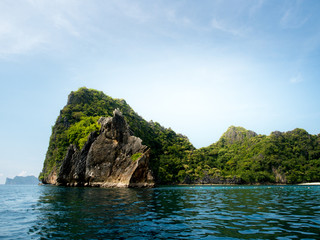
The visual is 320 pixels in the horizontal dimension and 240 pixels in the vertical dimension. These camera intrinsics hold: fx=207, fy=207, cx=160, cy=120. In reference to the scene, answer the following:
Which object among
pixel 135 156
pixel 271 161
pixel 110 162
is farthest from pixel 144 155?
pixel 271 161

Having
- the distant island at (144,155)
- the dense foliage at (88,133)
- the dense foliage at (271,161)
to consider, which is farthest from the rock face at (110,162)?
the dense foliage at (271,161)

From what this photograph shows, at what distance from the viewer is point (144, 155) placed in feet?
223

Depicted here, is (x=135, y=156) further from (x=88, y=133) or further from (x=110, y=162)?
(x=88, y=133)

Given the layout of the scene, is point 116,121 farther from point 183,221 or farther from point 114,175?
point 183,221

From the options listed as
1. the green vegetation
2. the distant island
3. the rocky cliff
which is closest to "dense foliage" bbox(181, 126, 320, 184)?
the distant island

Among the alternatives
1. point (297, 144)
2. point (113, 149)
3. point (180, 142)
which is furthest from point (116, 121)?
point (297, 144)

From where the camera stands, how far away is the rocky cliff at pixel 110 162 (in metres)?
65.4

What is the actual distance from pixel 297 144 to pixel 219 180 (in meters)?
69.7

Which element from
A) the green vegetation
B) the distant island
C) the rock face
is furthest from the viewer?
the distant island

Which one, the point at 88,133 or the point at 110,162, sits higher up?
the point at 88,133

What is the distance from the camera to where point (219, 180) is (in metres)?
132

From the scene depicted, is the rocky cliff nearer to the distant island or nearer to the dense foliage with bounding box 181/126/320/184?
the distant island

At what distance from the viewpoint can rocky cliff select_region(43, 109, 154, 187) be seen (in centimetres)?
6544

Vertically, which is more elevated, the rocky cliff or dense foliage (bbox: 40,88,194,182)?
dense foliage (bbox: 40,88,194,182)
